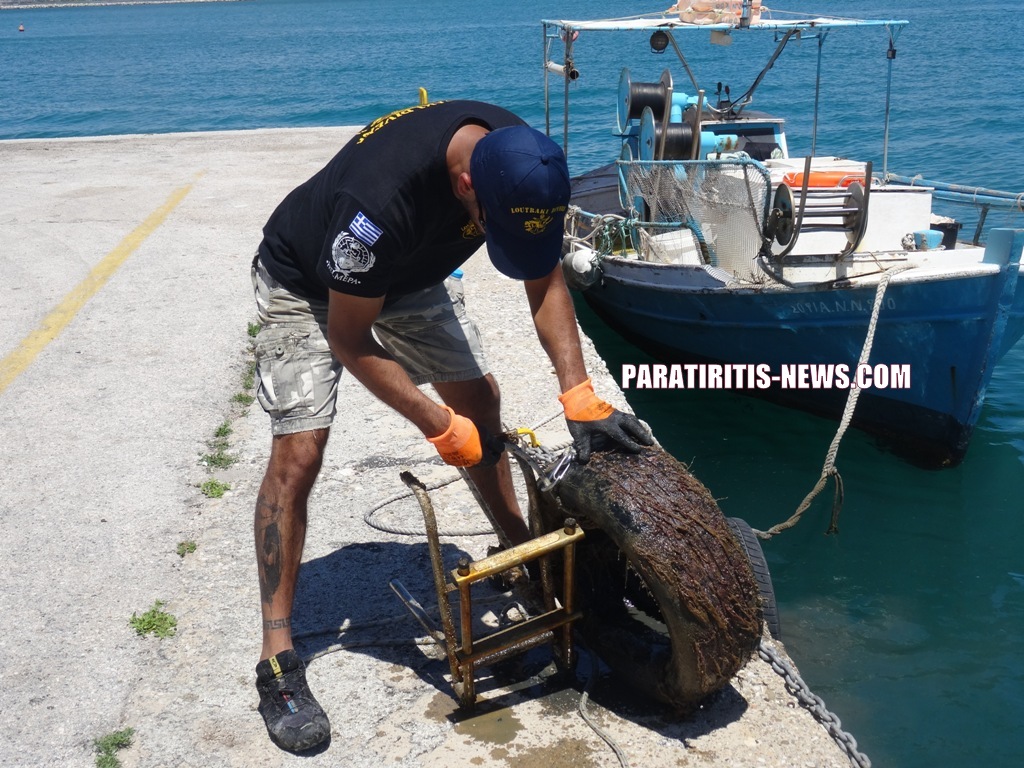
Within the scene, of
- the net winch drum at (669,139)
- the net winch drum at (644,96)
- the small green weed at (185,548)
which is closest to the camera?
the small green weed at (185,548)

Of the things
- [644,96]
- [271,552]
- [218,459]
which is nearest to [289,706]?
[271,552]

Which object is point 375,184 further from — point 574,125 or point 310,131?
point 574,125

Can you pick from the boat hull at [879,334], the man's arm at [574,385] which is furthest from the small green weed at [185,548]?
the boat hull at [879,334]

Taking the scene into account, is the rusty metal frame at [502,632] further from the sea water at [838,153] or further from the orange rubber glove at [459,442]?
the sea water at [838,153]

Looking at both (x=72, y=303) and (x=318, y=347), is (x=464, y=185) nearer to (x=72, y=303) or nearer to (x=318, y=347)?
(x=318, y=347)

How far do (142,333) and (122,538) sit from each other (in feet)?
9.17

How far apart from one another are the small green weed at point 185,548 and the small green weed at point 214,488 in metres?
0.43

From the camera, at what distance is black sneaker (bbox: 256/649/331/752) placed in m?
2.92

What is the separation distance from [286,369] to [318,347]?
132mm

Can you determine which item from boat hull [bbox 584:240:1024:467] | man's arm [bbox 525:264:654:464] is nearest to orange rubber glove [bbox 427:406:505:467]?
man's arm [bbox 525:264:654:464]

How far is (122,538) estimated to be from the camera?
413cm

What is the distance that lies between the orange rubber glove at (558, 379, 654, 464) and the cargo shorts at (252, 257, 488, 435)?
549mm

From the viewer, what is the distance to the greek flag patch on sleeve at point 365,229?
2670 millimetres

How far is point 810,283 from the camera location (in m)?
6.60
